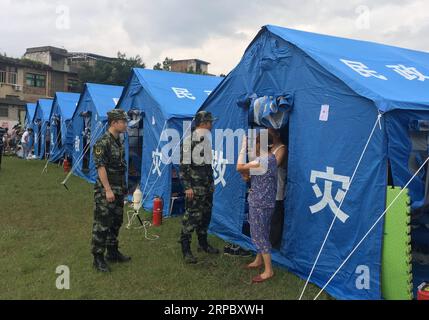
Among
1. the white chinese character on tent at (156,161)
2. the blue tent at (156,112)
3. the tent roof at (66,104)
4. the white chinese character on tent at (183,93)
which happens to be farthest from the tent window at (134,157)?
the tent roof at (66,104)

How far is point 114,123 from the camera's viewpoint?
427cm

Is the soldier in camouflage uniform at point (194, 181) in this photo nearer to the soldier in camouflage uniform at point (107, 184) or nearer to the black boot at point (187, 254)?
the black boot at point (187, 254)

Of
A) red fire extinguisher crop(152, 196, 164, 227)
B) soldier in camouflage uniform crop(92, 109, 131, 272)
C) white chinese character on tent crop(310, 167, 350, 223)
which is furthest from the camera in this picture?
red fire extinguisher crop(152, 196, 164, 227)

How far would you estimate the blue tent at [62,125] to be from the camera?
44.9 ft

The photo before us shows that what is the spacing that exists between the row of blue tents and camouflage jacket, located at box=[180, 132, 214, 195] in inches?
31.5

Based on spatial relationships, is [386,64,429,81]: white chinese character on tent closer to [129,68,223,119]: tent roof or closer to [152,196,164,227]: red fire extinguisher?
[129,68,223,119]: tent roof

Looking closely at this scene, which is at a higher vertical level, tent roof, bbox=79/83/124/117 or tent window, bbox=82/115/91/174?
tent roof, bbox=79/83/124/117

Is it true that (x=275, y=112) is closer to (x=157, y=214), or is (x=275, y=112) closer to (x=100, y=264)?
(x=100, y=264)

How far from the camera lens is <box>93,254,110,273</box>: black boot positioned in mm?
4312

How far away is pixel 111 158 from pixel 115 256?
1227 millimetres

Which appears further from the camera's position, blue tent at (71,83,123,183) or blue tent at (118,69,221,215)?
blue tent at (71,83,123,183)

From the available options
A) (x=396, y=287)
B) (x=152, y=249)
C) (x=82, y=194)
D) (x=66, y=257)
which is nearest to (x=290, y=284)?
(x=396, y=287)

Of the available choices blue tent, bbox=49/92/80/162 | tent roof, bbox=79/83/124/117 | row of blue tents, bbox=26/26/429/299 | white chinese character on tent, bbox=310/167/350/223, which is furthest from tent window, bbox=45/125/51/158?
white chinese character on tent, bbox=310/167/350/223
